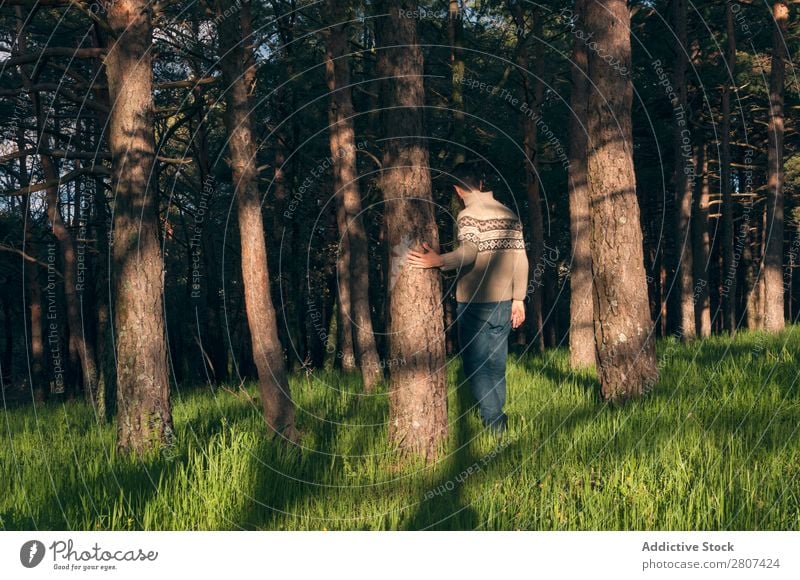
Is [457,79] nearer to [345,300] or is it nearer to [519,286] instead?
[345,300]

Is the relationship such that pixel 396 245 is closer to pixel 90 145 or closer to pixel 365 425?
pixel 365 425

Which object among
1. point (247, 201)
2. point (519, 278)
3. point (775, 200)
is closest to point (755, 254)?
point (775, 200)

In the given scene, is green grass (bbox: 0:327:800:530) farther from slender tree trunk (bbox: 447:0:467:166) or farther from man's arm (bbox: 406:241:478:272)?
slender tree trunk (bbox: 447:0:467:166)

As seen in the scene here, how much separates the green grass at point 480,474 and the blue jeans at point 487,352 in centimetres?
26

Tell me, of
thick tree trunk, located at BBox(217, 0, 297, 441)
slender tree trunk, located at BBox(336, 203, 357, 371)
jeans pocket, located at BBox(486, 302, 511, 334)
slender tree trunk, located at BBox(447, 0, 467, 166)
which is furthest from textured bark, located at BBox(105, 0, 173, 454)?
slender tree trunk, located at BBox(336, 203, 357, 371)

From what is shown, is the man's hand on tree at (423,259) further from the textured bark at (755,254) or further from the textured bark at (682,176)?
the textured bark at (755,254)

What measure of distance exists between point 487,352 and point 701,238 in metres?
18.2

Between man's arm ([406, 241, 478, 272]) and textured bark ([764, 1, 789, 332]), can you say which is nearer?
man's arm ([406, 241, 478, 272])

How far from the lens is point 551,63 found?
27.0 meters

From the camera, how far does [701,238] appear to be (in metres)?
23.7

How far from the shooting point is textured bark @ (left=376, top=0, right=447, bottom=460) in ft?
21.4

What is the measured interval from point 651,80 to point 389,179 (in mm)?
21211
